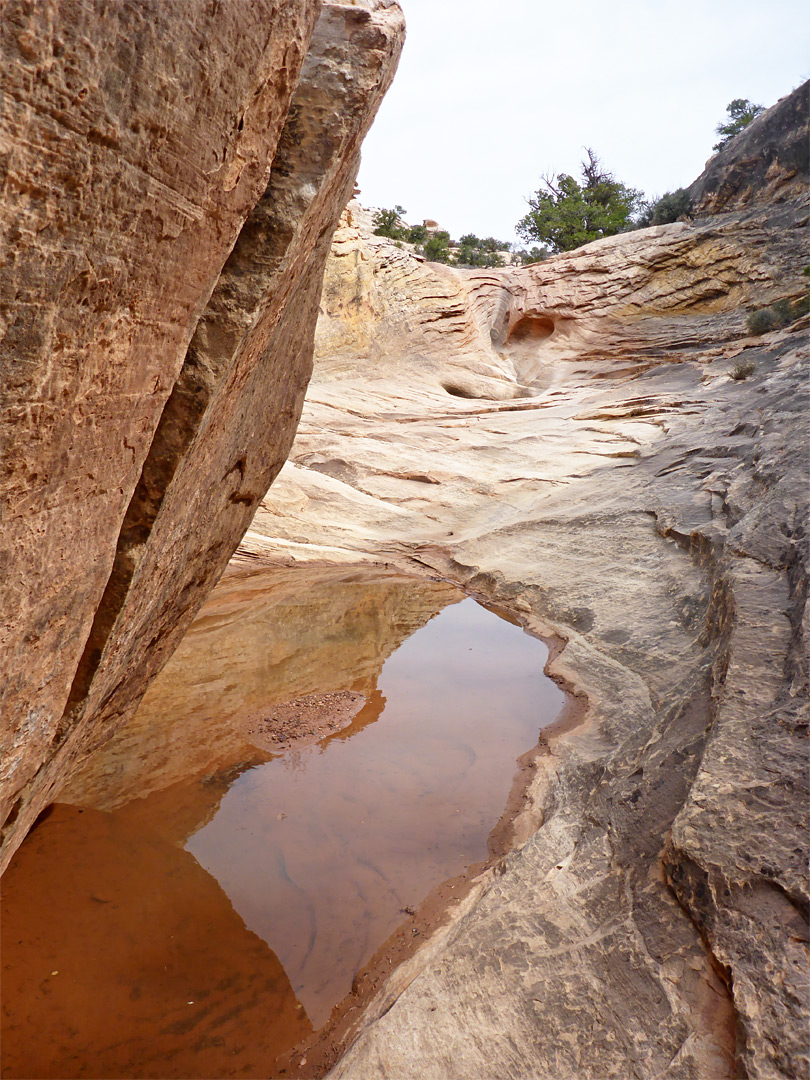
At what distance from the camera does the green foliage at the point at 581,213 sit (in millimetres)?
24625

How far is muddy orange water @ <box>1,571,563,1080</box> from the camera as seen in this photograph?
287 cm

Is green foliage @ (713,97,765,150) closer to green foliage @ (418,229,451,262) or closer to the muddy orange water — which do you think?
green foliage @ (418,229,451,262)

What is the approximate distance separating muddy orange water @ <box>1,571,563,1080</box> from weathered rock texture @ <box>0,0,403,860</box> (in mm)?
961

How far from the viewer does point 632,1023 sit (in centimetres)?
224

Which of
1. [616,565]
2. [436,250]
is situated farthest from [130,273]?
[436,250]

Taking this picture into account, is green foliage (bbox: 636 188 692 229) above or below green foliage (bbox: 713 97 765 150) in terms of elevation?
below

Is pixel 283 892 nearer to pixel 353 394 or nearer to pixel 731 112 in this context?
pixel 353 394

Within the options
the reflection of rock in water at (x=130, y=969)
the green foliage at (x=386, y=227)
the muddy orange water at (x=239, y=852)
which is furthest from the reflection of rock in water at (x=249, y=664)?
the green foliage at (x=386, y=227)

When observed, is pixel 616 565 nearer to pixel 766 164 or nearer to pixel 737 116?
pixel 766 164

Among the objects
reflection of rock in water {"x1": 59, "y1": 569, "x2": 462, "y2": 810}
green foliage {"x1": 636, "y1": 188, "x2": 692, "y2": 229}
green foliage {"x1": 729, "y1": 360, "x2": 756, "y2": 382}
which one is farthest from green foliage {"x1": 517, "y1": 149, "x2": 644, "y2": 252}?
reflection of rock in water {"x1": 59, "y1": 569, "x2": 462, "y2": 810}

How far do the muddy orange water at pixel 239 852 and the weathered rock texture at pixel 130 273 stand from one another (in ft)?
3.15

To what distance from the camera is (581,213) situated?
24844mm

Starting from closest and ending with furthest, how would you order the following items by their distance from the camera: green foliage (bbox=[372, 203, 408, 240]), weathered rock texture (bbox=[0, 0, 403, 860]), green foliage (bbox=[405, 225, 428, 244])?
weathered rock texture (bbox=[0, 0, 403, 860])
green foliage (bbox=[372, 203, 408, 240])
green foliage (bbox=[405, 225, 428, 244])

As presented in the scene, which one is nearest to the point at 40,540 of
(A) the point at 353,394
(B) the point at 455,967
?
(B) the point at 455,967
